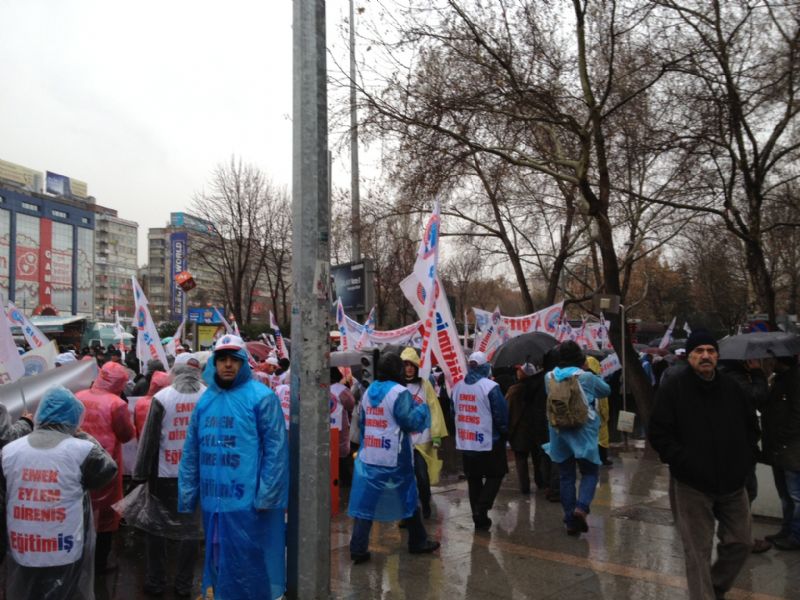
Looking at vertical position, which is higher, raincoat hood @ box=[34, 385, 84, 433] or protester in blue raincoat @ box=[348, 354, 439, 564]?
raincoat hood @ box=[34, 385, 84, 433]

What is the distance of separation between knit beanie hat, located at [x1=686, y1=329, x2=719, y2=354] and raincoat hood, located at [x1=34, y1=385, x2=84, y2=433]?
3.75 metres

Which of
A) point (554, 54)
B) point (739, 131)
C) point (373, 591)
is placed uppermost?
point (554, 54)

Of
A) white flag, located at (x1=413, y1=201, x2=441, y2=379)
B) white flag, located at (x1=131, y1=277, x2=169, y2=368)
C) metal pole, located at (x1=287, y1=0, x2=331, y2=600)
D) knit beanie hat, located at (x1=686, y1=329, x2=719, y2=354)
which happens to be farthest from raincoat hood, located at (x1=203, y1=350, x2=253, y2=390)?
white flag, located at (x1=131, y1=277, x2=169, y2=368)

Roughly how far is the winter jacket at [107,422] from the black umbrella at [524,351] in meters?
5.19

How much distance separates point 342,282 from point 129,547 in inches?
675

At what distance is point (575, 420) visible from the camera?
7.06 metres

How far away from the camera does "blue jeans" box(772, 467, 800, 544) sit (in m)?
6.21

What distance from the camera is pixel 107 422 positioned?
609 cm

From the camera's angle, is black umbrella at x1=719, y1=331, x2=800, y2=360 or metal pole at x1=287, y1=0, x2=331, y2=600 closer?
metal pole at x1=287, y1=0, x2=331, y2=600

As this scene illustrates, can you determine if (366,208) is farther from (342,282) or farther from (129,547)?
(129,547)

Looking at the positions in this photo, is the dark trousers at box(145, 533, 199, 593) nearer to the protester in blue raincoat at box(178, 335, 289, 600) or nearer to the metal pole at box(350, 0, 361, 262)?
the protester in blue raincoat at box(178, 335, 289, 600)

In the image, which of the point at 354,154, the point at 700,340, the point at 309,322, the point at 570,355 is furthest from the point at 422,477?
the point at 354,154

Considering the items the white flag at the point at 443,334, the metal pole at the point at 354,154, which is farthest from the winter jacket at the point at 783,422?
the metal pole at the point at 354,154

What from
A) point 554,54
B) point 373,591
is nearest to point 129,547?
point 373,591
